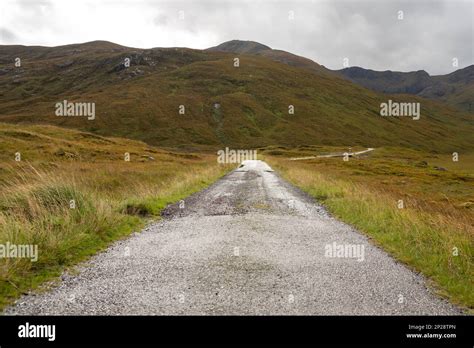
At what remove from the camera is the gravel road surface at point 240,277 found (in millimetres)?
6305

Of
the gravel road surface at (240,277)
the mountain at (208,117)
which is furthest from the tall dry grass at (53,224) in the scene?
the mountain at (208,117)

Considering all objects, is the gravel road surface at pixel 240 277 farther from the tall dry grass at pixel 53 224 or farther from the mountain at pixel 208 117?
the mountain at pixel 208 117

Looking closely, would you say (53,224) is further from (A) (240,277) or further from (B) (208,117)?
(B) (208,117)

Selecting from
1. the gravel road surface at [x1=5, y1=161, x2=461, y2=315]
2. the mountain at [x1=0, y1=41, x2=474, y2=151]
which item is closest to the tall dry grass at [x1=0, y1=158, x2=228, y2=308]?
the gravel road surface at [x1=5, y1=161, x2=461, y2=315]

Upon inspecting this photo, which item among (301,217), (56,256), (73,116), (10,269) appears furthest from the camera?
(73,116)

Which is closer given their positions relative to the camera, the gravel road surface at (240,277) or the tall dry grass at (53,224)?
the gravel road surface at (240,277)

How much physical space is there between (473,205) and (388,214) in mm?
17932

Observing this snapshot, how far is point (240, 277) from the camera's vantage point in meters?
7.75

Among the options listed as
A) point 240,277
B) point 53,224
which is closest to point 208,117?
point 53,224

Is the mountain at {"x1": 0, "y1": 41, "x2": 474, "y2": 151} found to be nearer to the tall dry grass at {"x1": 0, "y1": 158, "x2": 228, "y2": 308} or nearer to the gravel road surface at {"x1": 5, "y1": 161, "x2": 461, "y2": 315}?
the tall dry grass at {"x1": 0, "y1": 158, "x2": 228, "y2": 308}

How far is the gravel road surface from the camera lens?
20.7 feet
